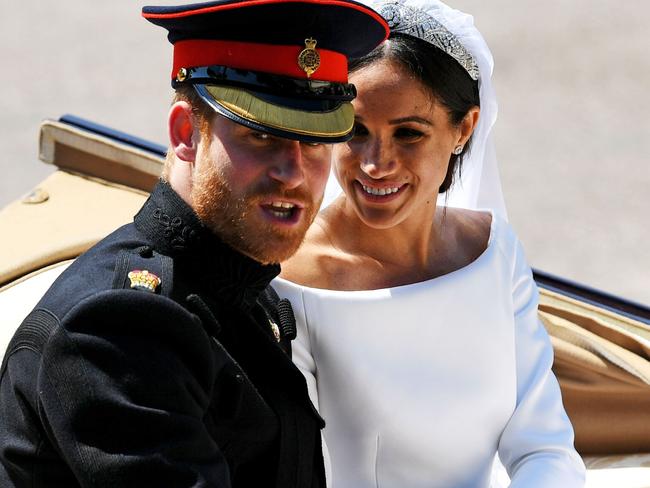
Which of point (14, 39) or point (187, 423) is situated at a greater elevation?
point (187, 423)

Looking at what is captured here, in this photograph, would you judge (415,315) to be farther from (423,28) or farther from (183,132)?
(183,132)

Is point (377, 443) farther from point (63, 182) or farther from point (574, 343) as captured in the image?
point (63, 182)

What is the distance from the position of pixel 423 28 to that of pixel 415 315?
1.72ft

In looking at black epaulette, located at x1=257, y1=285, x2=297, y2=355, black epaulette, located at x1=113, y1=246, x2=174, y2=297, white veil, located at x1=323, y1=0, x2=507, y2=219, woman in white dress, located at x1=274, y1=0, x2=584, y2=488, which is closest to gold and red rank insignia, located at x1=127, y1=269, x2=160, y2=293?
black epaulette, located at x1=113, y1=246, x2=174, y2=297

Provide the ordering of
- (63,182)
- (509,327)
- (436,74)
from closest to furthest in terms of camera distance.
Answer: (436,74) < (509,327) < (63,182)

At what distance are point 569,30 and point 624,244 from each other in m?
2.28

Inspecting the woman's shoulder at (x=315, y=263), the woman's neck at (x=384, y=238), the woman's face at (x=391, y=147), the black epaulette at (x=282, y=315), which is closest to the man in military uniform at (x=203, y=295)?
the black epaulette at (x=282, y=315)

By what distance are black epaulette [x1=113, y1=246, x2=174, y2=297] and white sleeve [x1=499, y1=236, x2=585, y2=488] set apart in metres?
0.84

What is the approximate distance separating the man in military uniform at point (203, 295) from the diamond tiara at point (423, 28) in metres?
0.34

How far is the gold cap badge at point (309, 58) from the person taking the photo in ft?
5.32

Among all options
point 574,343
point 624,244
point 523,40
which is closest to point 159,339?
point 574,343

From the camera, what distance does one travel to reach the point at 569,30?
23.9ft

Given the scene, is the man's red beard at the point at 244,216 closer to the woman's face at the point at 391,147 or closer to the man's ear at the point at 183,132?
the man's ear at the point at 183,132

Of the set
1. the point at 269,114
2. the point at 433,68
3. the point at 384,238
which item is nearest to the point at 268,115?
the point at 269,114
